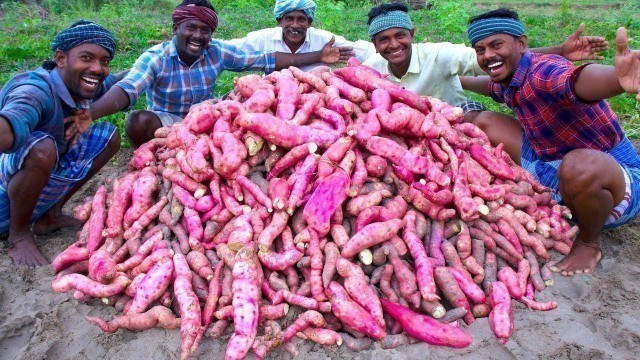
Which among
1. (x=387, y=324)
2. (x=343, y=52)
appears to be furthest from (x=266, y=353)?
(x=343, y=52)

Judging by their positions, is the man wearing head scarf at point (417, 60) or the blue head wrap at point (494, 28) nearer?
the blue head wrap at point (494, 28)

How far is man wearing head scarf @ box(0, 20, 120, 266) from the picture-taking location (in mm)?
2729

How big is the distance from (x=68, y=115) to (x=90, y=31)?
0.57 m

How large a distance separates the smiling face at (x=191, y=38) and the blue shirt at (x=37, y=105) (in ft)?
3.20

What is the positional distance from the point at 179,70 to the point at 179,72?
0.02m

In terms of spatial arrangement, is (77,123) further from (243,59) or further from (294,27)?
(294,27)

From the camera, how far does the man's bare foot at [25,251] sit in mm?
2738

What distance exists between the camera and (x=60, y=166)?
3.15 metres

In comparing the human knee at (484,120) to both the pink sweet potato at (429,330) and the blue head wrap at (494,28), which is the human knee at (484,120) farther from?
the pink sweet potato at (429,330)

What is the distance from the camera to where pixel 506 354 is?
6.78 ft

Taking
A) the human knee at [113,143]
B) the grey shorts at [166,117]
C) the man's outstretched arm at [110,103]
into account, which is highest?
the man's outstretched arm at [110,103]

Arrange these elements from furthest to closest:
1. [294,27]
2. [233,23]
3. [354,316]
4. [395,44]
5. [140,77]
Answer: [233,23], [294,27], [395,44], [140,77], [354,316]

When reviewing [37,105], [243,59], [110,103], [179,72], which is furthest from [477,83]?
[37,105]

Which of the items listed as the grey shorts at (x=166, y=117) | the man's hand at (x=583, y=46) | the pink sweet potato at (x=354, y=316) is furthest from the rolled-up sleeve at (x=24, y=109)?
the man's hand at (x=583, y=46)
